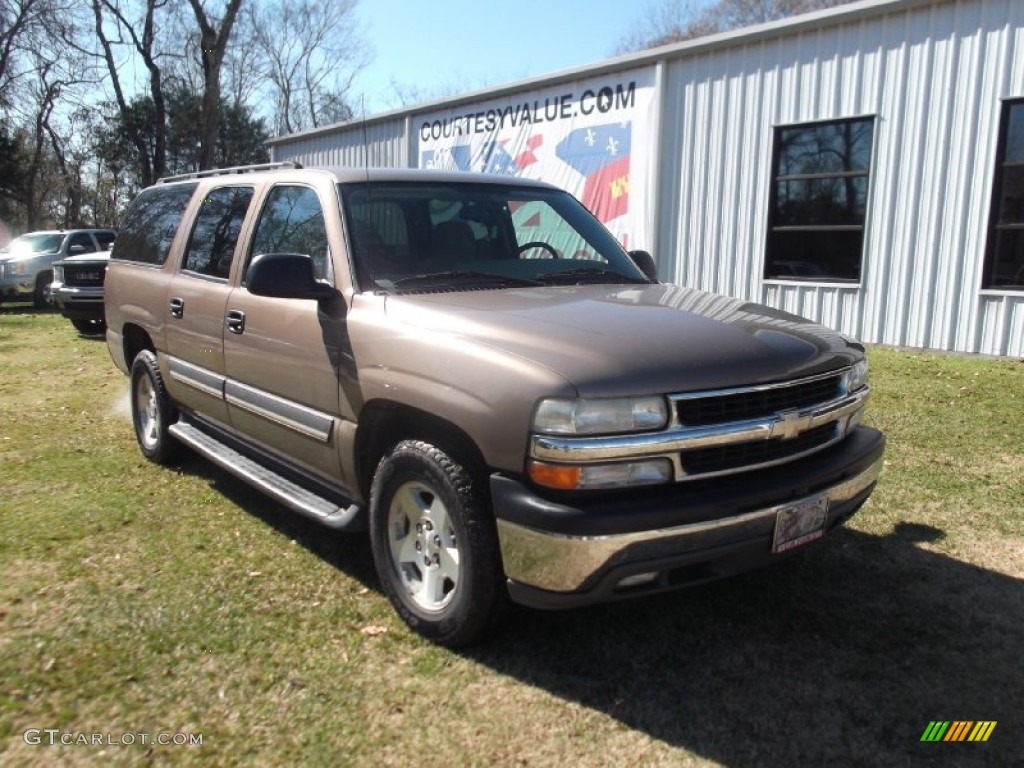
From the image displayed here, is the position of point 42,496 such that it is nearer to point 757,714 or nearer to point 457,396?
point 457,396

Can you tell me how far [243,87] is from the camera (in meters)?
41.0

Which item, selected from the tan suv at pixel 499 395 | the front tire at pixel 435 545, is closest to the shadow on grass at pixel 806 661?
the front tire at pixel 435 545

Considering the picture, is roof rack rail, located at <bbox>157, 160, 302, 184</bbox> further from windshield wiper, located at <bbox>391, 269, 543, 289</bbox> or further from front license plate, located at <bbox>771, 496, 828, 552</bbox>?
front license plate, located at <bbox>771, 496, 828, 552</bbox>

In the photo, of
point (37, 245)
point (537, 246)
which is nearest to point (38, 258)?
point (37, 245)

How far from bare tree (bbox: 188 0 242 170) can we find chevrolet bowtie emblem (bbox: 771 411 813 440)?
31.9 m

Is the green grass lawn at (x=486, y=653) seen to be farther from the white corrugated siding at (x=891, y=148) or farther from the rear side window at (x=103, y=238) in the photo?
the rear side window at (x=103, y=238)

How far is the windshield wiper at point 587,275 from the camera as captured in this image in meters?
3.89

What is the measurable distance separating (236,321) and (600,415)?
2.37m

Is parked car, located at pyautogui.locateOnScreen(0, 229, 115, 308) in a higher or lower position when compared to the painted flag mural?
lower

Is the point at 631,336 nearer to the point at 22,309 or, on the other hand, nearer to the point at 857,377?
the point at 857,377

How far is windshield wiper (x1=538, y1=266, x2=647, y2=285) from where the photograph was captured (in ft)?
12.8

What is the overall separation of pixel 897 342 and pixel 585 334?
825cm

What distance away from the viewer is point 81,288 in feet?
40.8

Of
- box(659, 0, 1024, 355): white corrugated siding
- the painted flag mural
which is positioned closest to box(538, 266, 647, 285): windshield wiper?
box(659, 0, 1024, 355): white corrugated siding
